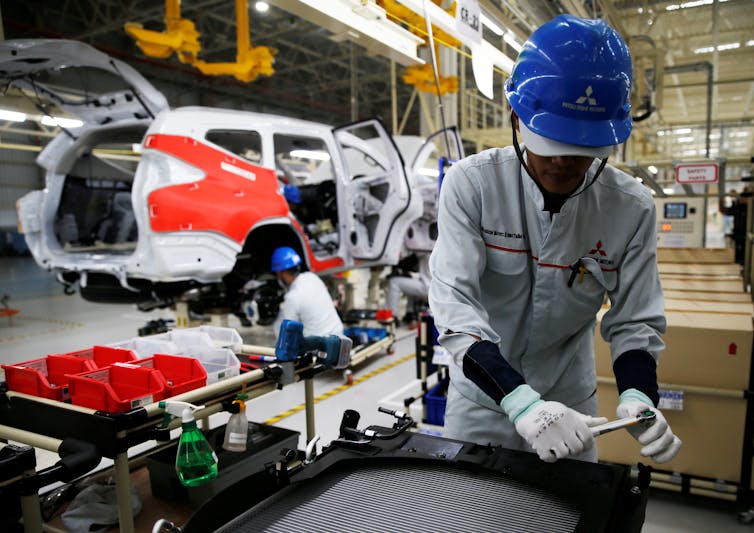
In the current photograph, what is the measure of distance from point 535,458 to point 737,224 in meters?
6.30

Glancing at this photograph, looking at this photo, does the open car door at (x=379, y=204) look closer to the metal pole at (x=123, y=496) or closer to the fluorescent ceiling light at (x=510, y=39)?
the fluorescent ceiling light at (x=510, y=39)

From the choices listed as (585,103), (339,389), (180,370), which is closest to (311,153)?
(339,389)

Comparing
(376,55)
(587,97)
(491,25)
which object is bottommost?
(587,97)

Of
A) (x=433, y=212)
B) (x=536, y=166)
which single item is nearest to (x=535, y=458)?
(x=536, y=166)

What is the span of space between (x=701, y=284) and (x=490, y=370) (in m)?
3.75

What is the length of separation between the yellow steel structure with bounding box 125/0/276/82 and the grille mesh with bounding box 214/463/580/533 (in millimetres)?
5275

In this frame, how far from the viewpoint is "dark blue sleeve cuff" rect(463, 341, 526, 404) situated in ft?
4.22

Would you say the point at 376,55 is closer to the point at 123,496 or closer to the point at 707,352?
the point at 707,352

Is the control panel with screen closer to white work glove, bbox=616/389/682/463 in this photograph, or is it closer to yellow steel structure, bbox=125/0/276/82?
yellow steel structure, bbox=125/0/276/82

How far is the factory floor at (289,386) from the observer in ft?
9.75

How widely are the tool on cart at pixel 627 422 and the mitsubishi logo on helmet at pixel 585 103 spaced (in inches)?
28.7

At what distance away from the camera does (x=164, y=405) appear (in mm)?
2076

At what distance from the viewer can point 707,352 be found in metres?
2.98

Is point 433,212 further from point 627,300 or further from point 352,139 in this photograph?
point 627,300
